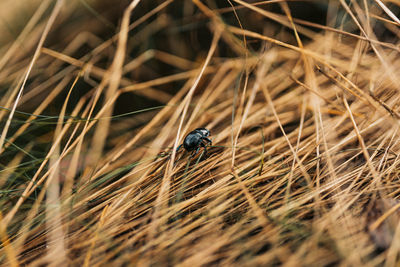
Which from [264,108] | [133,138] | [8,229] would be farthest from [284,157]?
[8,229]

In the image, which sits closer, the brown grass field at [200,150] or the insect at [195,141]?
the brown grass field at [200,150]

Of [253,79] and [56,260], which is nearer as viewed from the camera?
[56,260]

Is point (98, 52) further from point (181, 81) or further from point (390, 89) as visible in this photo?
point (390, 89)

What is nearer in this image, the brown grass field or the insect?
the brown grass field

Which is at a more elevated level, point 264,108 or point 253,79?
point 253,79

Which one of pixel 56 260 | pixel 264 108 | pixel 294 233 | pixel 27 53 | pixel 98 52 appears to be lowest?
pixel 294 233

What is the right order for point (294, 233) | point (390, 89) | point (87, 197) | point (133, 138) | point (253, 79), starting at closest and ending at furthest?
1. point (294, 233)
2. point (87, 197)
3. point (390, 89)
4. point (133, 138)
5. point (253, 79)

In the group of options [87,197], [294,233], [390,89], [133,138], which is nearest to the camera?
[294,233]

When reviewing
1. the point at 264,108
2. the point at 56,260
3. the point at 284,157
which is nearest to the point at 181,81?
the point at 264,108
